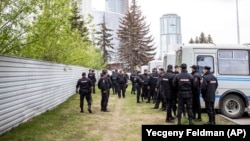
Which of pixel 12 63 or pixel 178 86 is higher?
pixel 12 63

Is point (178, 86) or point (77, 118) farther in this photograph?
point (77, 118)

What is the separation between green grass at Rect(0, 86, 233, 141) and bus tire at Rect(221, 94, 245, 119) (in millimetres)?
945

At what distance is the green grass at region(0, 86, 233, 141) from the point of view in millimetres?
10679

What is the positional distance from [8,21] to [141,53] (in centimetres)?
5178

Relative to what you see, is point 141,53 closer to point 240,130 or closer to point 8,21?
point 8,21

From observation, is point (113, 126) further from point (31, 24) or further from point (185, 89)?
point (31, 24)

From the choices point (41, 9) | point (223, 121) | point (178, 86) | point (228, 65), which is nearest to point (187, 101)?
point (178, 86)

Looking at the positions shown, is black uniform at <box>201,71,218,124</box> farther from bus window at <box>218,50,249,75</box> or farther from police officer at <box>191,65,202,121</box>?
bus window at <box>218,50,249,75</box>

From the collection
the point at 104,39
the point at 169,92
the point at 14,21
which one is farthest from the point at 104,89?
the point at 104,39

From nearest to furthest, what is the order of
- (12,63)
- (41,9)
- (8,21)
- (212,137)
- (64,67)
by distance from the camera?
(212,137) < (12,63) < (8,21) < (41,9) < (64,67)

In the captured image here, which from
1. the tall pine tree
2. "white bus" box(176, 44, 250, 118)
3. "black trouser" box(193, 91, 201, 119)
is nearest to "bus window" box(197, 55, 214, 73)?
"white bus" box(176, 44, 250, 118)

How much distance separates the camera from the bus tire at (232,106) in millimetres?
15398

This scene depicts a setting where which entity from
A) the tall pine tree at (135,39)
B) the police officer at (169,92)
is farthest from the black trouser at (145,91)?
the tall pine tree at (135,39)

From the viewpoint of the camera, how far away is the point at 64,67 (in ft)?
75.4
